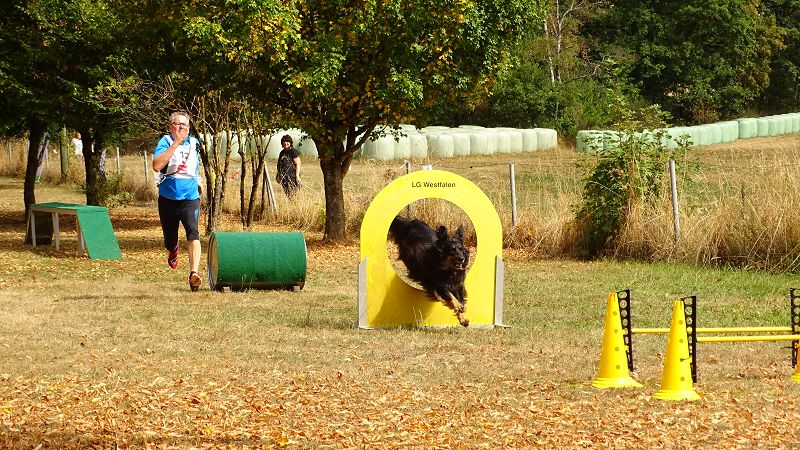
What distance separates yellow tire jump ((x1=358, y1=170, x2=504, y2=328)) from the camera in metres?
10.8

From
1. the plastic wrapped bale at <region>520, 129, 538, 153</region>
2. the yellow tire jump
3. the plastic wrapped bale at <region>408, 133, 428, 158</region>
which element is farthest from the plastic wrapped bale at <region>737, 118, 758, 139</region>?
the yellow tire jump

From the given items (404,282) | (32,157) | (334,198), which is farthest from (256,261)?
(32,157)

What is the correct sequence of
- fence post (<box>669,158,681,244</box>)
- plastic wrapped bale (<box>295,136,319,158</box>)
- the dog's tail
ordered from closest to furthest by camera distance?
1. the dog's tail
2. fence post (<box>669,158,681,244</box>)
3. plastic wrapped bale (<box>295,136,319,158</box>)

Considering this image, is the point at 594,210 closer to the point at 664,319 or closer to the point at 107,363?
the point at 664,319

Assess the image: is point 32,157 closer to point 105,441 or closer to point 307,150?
point 105,441

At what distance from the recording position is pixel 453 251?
10492 millimetres

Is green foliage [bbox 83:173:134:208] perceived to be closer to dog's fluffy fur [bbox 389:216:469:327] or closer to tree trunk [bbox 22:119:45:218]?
tree trunk [bbox 22:119:45:218]

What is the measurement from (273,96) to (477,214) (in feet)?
29.0

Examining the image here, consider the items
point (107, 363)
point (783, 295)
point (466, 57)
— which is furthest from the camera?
point (466, 57)

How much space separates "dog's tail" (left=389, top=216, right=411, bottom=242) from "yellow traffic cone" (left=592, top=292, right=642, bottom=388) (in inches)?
143

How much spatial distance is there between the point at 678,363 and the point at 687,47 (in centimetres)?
5605

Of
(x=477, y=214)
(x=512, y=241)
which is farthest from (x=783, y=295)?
(x=512, y=241)

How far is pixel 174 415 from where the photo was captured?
7316 millimetres

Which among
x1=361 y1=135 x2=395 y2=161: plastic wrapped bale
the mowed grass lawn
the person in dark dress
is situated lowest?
the mowed grass lawn
